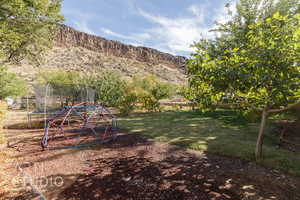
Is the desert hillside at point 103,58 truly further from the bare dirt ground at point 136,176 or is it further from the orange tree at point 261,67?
the orange tree at point 261,67

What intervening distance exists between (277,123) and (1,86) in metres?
23.7

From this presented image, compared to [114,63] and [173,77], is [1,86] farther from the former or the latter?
[173,77]

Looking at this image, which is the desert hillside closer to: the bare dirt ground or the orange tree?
the bare dirt ground

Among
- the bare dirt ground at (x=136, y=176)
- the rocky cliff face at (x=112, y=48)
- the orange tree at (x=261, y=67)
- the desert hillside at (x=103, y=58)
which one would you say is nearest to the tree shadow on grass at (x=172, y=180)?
the bare dirt ground at (x=136, y=176)

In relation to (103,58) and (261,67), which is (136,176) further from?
(103,58)

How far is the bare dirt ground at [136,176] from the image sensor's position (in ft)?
9.48

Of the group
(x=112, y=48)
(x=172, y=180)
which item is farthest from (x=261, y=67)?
(x=112, y=48)

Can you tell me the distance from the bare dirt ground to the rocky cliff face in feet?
259

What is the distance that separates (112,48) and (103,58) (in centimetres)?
2833

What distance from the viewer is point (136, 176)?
11.7 feet

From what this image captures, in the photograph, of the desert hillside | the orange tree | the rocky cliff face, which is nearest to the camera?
the orange tree

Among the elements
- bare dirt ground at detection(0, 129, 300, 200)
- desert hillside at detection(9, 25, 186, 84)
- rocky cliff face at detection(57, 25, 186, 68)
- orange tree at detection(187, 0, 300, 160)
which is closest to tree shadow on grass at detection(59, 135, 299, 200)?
bare dirt ground at detection(0, 129, 300, 200)

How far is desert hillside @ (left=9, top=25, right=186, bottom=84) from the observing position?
161ft

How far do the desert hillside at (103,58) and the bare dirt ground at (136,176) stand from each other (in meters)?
40.3
